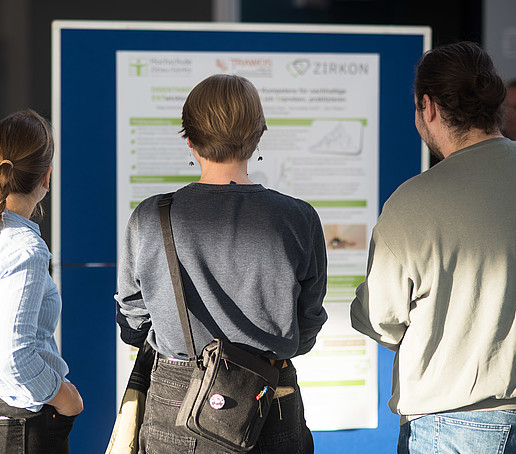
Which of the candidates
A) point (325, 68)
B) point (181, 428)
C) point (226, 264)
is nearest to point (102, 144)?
point (325, 68)

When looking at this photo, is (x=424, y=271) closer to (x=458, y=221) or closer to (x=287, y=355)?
(x=458, y=221)

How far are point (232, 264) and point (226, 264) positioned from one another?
0.01 m

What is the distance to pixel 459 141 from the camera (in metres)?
1.69

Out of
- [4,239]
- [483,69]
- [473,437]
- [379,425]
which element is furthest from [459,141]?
[379,425]

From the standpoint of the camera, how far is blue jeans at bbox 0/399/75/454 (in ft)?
5.42

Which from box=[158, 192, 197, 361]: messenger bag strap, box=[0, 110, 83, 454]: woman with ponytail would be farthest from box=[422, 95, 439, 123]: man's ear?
box=[0, 110, 83, 454]: woman with ponytail

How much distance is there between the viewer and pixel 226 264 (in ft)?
5.19

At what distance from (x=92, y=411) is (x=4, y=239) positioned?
1.27 metres

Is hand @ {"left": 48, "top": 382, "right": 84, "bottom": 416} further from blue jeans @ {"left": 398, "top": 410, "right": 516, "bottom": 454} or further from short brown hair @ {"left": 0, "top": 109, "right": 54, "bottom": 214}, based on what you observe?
blue jeans @ {"left": 398, "top": 410, "right": 516, "bottom": 454}

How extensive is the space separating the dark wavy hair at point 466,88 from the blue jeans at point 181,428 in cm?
75

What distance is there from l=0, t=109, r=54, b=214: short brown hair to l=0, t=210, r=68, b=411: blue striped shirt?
3.2 inches

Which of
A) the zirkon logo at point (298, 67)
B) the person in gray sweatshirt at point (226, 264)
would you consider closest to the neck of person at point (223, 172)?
the person in gray sweatshirt at point (226, 264)

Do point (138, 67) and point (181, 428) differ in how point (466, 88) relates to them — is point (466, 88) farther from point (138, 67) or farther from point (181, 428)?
point (138, 67)

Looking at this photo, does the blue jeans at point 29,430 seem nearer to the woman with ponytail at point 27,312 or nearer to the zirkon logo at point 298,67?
the woman with ponytail at point 27,312
